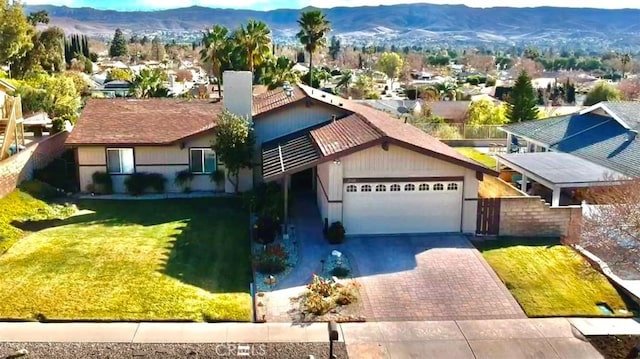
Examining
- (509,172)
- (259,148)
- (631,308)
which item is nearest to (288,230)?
(259,148)

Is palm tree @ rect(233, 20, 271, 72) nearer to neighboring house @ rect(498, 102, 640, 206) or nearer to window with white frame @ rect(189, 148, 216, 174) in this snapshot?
neighboring house @ rect(498, 102, 640, 206)

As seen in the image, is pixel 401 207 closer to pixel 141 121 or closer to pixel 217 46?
pixel 141 121

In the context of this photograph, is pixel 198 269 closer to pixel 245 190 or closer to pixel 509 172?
pixel 245 190

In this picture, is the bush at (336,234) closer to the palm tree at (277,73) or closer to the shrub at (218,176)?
the shrub at (218,176)

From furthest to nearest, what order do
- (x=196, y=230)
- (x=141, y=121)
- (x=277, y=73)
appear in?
(x=277, y=73) → (x=141, y=121) → (x=196, y=230)

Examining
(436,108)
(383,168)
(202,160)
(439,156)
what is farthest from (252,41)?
(439,156)
